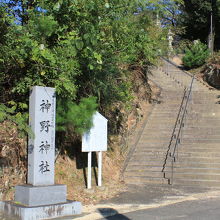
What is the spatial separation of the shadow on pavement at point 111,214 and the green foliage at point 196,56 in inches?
798

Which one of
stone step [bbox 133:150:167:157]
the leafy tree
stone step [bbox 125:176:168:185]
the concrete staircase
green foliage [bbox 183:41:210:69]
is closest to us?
stone step [bbox 125:176:168:185]

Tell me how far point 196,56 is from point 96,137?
18154mm

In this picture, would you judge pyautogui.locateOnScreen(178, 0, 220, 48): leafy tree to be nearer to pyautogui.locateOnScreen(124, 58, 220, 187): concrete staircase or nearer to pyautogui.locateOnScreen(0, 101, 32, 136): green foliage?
pyautogui.locateOnScreen(124, 58, 220, 187): concrete staircase

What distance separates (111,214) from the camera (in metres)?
7.86

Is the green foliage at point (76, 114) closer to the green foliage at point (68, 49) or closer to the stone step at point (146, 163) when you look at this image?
the green foliage at point (68, 49)

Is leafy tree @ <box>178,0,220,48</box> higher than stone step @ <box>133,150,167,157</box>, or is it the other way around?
leafy tree @ <box>178,0,220,48</box>

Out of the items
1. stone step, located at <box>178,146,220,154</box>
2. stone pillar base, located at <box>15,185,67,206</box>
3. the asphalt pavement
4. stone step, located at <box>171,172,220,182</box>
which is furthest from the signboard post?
stone step, located at <box>178,146,220,154</box>

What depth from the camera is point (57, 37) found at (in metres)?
9.34

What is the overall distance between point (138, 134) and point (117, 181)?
396 centimetres

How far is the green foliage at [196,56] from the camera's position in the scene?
26.3 meters

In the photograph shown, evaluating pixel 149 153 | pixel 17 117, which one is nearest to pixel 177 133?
pixel 149 153

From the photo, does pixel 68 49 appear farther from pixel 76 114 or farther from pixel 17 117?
pixel 17 117

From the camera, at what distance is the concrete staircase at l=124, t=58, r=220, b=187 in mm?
11745

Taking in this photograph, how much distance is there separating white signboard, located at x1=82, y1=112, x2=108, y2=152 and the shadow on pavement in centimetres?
243
